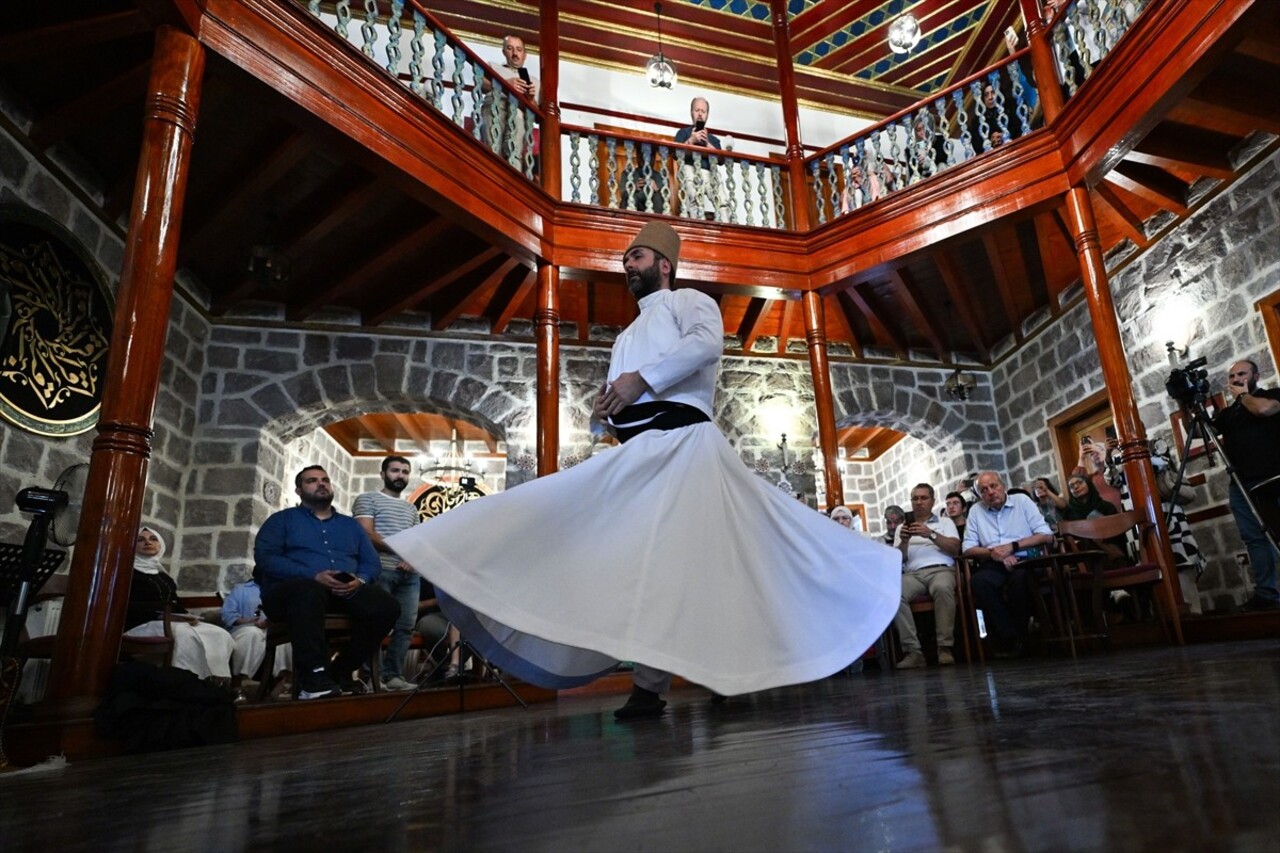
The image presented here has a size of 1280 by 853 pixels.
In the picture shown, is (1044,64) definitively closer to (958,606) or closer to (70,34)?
(958,606)

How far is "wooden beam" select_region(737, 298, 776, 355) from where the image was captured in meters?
7.07

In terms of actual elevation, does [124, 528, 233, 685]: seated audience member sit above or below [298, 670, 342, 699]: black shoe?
above

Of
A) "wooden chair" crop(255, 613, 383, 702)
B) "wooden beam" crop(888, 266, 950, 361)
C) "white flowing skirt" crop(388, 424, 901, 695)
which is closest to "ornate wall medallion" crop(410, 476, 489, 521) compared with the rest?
"wooden beam" crop(888, 266, 950, 361)

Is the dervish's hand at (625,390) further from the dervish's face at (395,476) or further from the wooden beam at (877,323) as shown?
the wooden beam at (877,323)

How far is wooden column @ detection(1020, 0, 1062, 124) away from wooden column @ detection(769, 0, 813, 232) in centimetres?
177

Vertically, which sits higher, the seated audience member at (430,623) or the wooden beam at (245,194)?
the wooden beam at (245,194)

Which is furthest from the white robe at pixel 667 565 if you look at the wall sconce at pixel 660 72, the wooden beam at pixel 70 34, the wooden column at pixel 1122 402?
the wall sconce at pixel 660 72

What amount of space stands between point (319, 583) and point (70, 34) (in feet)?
9.20

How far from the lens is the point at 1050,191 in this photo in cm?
525

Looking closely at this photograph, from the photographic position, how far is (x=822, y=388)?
6.12m

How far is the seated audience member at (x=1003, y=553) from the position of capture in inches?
164

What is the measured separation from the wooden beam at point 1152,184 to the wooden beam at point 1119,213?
93 millimetres

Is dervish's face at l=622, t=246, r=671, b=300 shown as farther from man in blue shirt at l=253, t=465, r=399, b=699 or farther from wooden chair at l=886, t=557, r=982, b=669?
wooden chair at l=886, t=557, r=982, b=669

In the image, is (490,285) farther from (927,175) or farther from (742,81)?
(742,81)
